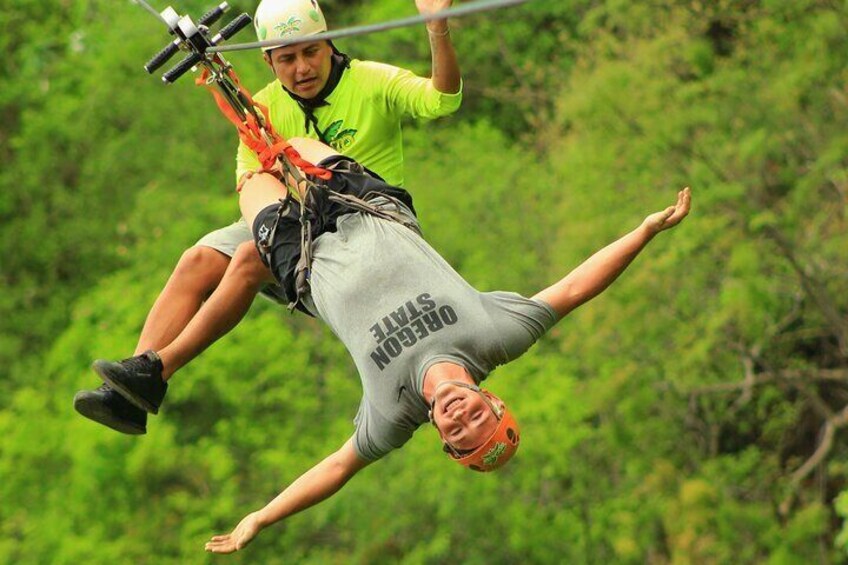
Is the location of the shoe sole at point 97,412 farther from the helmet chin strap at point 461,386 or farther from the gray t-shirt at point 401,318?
the helmet chin strap at point 461,386

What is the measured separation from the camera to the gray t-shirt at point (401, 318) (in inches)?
249

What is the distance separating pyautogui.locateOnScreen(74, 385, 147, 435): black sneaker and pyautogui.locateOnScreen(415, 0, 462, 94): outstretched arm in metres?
1.57

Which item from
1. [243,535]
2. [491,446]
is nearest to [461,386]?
[491,446]

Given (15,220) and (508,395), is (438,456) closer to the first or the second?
(508,395)

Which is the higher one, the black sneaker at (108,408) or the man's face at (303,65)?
the man's face at (303,65)

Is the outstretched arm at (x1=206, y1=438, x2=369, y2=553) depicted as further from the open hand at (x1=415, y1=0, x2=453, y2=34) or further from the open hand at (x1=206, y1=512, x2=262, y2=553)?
the open hand at (x1=415, y1=0, x2=453, y2=34)

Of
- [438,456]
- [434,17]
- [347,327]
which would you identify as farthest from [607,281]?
[438,456]

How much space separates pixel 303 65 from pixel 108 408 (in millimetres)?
1378

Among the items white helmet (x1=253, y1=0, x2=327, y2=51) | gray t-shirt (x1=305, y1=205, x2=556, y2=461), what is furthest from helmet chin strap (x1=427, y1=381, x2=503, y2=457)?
white helmet (x1=253, y1=0, x2=327, y2=51)

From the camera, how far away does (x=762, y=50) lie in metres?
19.9

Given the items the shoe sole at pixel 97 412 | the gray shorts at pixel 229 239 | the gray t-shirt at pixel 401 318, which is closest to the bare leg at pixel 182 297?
the gray shorts at pixel 229 239

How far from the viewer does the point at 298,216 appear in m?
6.69

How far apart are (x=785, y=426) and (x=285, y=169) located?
15.3m

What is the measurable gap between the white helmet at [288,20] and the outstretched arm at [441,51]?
0.45 m
